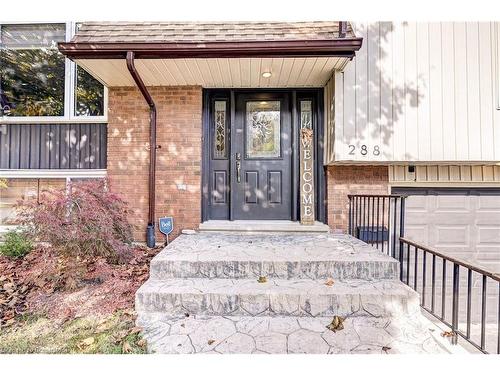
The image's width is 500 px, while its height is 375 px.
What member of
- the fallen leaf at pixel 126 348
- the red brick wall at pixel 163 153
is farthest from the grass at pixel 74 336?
the red brick wall at pixel 163 153

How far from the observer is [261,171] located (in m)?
4.70

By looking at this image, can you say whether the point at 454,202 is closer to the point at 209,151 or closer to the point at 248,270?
the point at 248,270

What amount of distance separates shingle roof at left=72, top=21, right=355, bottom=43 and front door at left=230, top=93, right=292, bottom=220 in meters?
1.03

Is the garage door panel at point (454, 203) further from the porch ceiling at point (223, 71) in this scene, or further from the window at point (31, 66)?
the window at point (31, 66)

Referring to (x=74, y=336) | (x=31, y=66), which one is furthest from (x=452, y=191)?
(x=31, y=66)

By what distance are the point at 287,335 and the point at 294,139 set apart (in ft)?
10.1

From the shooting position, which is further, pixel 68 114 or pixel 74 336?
pixel 68 114

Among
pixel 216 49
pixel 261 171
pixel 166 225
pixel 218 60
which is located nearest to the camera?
pixel 216 49

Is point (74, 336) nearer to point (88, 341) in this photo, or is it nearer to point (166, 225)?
point (88, 341)

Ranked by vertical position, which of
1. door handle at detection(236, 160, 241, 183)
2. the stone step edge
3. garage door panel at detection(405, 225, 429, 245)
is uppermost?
door handle at detection(236, 160, 241, 183)

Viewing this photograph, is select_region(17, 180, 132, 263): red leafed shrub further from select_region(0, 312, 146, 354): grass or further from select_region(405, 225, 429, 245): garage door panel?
select_region(405, 225, 429, 245): garage door panel

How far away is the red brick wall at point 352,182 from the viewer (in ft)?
14.4

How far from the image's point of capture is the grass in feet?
7.11

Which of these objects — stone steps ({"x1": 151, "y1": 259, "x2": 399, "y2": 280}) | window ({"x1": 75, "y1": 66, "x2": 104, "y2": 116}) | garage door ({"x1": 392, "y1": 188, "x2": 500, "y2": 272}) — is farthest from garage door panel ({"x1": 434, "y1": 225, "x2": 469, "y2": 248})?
window ({"x1": 75, "y1": 66, "x2": 104, "y2": 116})
